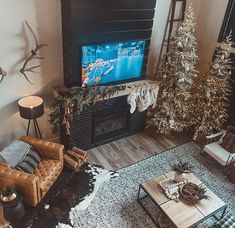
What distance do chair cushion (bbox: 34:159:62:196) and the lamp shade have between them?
0.64 meters

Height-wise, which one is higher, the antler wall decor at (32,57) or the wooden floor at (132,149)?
the antler wall decor at (32,57)

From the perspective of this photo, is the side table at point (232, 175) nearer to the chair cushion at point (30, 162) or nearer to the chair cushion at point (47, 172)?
the chair cushion at point (47, 172)

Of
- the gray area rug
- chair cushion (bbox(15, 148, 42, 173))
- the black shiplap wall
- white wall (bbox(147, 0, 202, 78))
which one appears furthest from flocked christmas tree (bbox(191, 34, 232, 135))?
chair cushion (bbox(15, 148, 42, 173))

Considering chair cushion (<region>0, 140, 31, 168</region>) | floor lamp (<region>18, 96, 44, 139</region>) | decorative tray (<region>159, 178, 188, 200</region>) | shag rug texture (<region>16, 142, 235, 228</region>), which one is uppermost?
floor lamp (<region>18, 96, 44, 139</region>)

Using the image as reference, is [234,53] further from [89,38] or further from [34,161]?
[34,161]

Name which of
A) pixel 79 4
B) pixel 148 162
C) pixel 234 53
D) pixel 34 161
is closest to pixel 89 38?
pixel 79 4

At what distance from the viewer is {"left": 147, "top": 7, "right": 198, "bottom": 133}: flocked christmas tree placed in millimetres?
3654

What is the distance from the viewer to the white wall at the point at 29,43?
295 cm

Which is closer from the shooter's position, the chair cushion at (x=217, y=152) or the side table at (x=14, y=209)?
the side table at (x=14, y=209)

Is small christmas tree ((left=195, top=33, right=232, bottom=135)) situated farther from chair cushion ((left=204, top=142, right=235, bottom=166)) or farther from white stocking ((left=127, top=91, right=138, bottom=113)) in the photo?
white stocking ((left=127, top=91, right=138, bottom=113))

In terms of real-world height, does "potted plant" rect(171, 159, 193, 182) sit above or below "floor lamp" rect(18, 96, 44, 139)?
below

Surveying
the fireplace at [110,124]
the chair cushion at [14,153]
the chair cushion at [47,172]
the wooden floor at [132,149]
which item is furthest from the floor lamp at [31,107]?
the wooden floor at [132,149]

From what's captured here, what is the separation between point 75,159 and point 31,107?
0.98 meters

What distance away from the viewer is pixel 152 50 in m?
4.25
